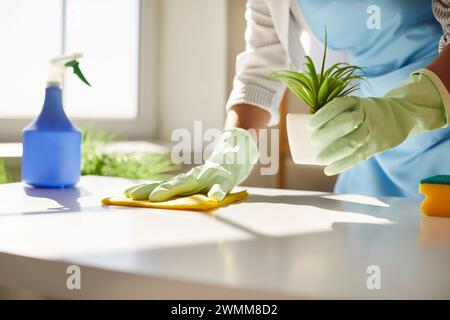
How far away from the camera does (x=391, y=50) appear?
4.43 ft

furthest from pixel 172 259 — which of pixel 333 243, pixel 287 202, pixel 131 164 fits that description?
pixel 131 164

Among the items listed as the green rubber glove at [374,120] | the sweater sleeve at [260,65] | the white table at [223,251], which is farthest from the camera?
the sweater sleeve at [260,65]

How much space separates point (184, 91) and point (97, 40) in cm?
44

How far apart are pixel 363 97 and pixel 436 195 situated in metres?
0.26

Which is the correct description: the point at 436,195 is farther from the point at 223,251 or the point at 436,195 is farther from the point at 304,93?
the point at 223,251

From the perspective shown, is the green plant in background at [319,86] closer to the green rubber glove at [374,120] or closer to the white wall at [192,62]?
the green rubber glove at [374,120]

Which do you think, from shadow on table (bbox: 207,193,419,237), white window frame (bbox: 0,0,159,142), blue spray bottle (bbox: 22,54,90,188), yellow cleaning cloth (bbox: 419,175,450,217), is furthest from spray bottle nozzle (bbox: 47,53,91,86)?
white window frame (bbox: 0,0,159,142)

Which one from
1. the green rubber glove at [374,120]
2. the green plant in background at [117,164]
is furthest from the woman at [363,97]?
the green plant in background at [117,164]

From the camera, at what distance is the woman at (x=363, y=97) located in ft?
3.02

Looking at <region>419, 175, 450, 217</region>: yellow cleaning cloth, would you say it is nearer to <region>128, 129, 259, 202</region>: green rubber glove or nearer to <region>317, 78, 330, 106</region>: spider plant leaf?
<region>317, 78, 330, 106</region>: spider plant leaf

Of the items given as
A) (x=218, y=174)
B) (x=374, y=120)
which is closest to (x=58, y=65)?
(x=218, y=174)

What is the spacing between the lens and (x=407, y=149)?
1.36 meters

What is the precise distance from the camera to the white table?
0.54 m

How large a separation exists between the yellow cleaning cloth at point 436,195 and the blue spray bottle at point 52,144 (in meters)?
0.70
